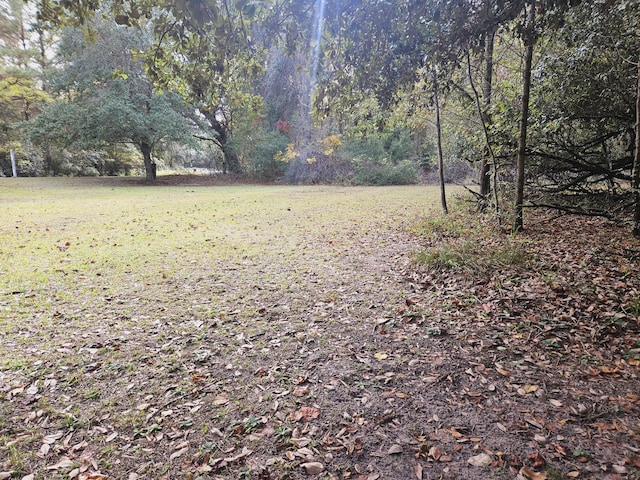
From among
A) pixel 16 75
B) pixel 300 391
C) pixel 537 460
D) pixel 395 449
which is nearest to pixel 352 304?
pixel 300 391

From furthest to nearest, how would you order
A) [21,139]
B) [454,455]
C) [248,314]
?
1. [21,139]
2. [248,314]
3. [454,455]

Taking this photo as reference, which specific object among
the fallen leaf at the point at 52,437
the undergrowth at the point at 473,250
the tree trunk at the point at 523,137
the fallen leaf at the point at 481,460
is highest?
the tree trunk at the point at 523,137

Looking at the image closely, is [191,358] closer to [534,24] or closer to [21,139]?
[534,24]

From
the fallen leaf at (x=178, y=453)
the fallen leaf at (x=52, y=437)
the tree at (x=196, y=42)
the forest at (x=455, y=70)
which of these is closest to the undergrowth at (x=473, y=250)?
the forest at (x=455, y=70)

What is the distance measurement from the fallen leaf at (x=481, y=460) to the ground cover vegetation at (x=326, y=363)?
0.01m

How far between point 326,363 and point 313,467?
931 millimetres

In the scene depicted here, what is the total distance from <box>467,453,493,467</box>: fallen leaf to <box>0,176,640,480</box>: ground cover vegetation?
1 cm

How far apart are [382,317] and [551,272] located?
210 centimetres

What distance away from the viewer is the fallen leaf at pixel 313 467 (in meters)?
1.74

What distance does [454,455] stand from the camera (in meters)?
1.78

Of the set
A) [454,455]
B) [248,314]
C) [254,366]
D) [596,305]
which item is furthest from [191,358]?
[596,305]

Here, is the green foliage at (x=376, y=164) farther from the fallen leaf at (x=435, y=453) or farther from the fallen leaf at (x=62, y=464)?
the fallen leaf at (x=62, y=464)

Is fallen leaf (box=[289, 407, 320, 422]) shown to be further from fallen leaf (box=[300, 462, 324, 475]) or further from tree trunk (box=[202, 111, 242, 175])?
tree trunk (box=[202, 111, 242, 175])

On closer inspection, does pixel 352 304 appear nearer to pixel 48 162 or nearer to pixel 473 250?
pixel 473 250
